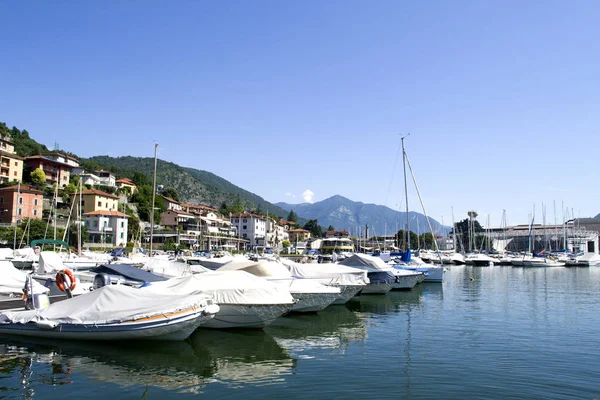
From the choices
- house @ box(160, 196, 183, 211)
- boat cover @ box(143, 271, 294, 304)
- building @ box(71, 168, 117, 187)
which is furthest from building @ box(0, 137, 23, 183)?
boat cover @ box(143, 271, 294, 304)

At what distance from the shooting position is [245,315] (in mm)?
19672

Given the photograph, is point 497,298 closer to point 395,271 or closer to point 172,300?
point 395,271

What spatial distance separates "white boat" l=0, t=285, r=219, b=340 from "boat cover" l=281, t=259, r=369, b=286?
13450 mm

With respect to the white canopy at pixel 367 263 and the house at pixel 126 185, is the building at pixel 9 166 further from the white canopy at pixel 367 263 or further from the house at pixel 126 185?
the white canopy at pixel 367 263

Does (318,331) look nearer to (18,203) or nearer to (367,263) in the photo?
(367,263)

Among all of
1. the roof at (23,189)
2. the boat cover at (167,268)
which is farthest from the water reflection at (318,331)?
the roof at (23,189)

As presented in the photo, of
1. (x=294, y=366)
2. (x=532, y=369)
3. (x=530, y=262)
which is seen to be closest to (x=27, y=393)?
(x=294, y=366)

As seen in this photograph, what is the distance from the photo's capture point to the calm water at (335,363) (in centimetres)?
1250

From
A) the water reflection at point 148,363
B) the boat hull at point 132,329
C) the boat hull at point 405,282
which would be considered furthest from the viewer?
the boat hull at point 405,282

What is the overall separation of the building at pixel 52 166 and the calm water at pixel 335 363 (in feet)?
310

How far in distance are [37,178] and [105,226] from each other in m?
18.2

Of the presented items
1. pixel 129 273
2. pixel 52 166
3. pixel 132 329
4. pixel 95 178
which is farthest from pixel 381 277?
pixel 95 178

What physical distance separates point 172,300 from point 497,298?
26.5m

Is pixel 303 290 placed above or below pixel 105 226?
below
